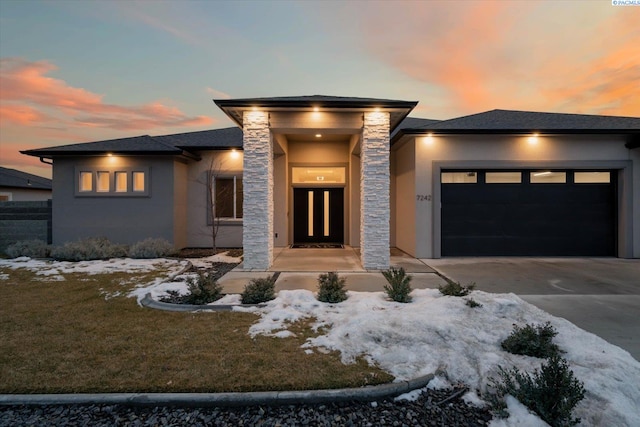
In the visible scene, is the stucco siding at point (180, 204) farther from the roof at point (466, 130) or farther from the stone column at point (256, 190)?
the stone column at point (256, 190)

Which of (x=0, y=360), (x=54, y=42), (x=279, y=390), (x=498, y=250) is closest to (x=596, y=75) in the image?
(x=498, y=250)

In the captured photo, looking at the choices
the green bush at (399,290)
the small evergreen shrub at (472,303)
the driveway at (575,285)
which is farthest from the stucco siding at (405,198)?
the small evergreen shrub at (472,303)

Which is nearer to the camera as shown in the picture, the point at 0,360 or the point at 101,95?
the point at 0,360

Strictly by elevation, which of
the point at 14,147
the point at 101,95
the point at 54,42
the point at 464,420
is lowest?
the point at 464,420

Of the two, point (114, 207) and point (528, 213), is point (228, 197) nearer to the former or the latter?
point (114, 207)

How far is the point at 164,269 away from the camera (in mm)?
8664

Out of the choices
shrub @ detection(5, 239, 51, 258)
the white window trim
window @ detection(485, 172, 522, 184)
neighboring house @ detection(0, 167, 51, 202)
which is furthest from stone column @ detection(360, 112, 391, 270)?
neighboring house @ detection(0, 167, 51, 202)

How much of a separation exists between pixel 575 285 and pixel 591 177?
6.08 metres

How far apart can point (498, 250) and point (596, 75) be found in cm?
742

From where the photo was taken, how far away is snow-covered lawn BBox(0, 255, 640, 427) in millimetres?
2682

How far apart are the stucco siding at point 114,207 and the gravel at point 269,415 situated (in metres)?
9.84

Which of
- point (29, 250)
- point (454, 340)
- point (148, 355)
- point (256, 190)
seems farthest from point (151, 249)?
point (454, 340)

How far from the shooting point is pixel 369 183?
8.31 meters

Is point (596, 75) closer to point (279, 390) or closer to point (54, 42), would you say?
point (279, 390)
